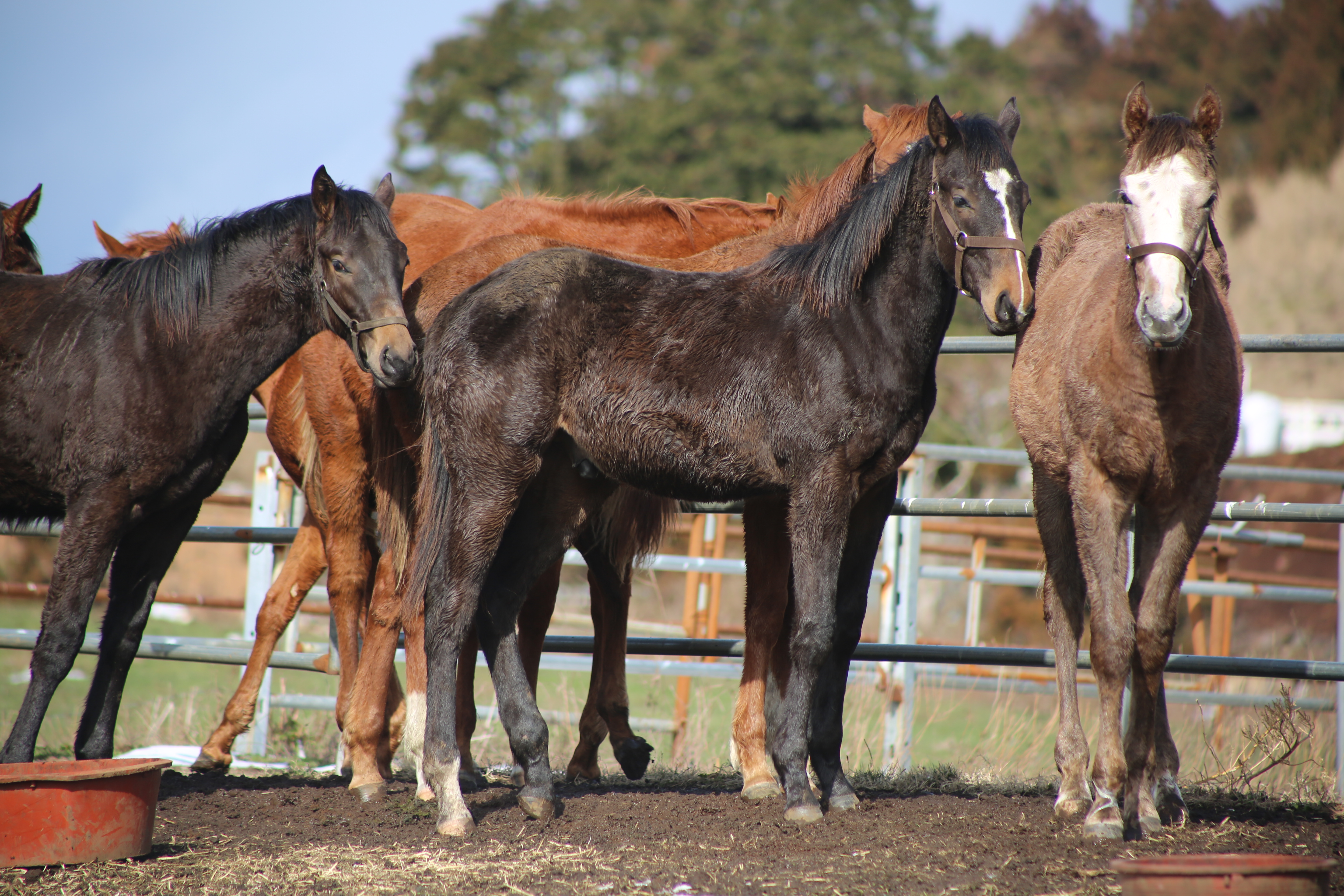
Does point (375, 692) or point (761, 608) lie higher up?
point (761, 608)

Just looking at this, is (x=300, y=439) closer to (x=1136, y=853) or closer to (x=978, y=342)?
(x=978, y=342)

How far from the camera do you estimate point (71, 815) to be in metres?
3.19

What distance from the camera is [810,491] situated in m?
3.78

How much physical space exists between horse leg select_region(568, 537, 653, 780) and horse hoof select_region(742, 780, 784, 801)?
68 cm

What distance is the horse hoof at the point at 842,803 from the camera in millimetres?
3930

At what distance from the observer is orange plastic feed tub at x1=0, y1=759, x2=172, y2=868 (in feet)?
10.3

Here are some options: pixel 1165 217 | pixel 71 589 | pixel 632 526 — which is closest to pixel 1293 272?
pixel 632 526

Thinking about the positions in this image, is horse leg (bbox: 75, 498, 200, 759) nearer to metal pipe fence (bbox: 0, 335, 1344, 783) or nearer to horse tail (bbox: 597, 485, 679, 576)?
metal pipe fence (bbox: 0, 335, 1344, 783)

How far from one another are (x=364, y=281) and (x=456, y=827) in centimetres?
199

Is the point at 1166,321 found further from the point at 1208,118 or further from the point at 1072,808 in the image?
the point at 1072,808

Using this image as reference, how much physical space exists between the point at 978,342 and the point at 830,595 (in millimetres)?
1739

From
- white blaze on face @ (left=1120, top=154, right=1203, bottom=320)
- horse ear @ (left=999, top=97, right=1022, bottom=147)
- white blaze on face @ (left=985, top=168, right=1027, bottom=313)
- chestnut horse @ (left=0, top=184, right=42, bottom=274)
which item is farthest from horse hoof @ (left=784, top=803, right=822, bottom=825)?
chestnut horse @ (left=0, top=184, right=42, bottom=274)

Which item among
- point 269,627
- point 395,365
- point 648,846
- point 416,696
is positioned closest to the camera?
point 648,846

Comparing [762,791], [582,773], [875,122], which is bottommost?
[582,773]
